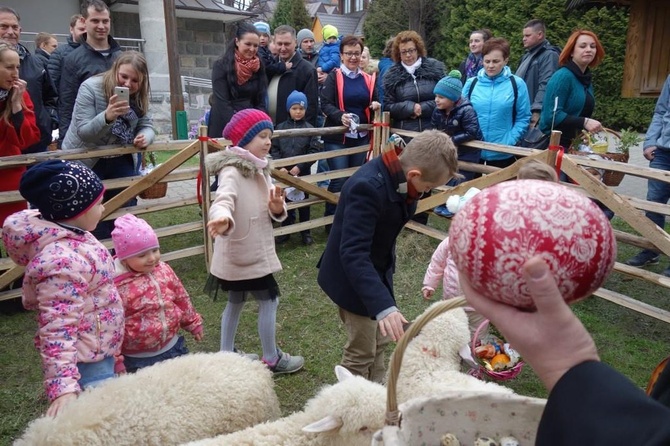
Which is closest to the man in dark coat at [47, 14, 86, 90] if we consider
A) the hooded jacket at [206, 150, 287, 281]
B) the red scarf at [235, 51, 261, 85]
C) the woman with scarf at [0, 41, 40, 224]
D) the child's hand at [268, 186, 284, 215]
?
the woman with scarf at [0, 41, 40, 224]

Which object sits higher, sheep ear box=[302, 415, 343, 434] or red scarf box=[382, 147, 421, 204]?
red scarf box=[382, 147, 421, 204]

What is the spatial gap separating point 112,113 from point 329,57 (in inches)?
195

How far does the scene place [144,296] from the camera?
283 cm

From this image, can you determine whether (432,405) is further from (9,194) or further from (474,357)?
(9,194)

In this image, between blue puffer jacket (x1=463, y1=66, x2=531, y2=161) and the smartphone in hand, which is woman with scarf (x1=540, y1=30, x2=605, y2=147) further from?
the smartphone in hand

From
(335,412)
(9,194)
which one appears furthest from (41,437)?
(9,194)

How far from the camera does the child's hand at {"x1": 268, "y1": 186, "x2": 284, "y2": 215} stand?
132 inches

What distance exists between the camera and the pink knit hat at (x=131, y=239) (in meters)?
2.78

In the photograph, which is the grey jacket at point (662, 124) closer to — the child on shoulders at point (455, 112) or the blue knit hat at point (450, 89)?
the child on shoulders at point (455, 112)

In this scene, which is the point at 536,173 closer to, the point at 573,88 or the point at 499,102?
the point at 573,88

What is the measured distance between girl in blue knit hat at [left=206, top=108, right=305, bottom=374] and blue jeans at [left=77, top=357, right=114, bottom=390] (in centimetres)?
101

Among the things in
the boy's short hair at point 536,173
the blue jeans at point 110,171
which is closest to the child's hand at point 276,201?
the boy's short hair at point 536,173

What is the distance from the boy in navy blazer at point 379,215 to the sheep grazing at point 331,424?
1.01ft

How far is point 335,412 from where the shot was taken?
2193 millimetres
